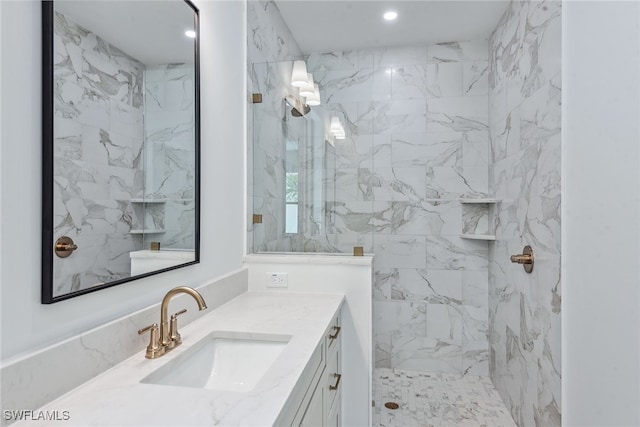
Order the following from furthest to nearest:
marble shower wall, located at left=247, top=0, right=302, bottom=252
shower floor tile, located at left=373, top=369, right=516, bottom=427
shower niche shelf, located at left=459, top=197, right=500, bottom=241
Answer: shower niche shelf, located at left=459, top=197, right=500, bottom=241
shower floor tile, located at left=373, top=369, right=516, bottom=427
marble shower wall, located at left=247, top=0, right=302, bottom=252

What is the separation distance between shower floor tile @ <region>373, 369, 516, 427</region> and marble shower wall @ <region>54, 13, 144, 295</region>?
75.6 inches

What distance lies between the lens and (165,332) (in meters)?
1.08

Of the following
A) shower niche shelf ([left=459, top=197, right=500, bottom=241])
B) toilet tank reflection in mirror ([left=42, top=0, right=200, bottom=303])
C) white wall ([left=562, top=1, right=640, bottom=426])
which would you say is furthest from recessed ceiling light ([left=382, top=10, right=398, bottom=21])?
toilet tank reflection in mirror ([left=42, top=0, right=200, bottom=303])

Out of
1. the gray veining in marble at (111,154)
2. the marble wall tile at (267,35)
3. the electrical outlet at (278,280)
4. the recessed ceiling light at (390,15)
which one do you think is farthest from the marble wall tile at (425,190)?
the gray veining in marble at (111,154)

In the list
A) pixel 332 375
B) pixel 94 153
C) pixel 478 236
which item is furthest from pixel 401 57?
pixel 94 153

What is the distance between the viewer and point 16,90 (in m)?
0.74

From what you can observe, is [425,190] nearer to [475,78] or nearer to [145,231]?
[475,78]

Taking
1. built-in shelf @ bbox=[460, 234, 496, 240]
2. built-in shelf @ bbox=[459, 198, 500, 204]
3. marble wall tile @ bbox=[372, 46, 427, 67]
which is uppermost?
marble wall tile @ bbox=[372, 46, 427, 67]

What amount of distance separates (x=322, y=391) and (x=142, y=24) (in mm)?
1403

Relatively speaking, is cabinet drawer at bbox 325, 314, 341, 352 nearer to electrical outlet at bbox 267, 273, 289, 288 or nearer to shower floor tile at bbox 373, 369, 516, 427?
electrical outlet at bbox 267, 273, 289, 288

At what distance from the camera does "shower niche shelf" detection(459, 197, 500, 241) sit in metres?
2.72

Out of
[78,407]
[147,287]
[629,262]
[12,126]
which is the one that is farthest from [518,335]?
[12,126]

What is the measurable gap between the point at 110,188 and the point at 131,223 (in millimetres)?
136

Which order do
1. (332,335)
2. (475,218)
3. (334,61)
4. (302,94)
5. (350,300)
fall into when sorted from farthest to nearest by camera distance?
(334,61) → (475,218) → (302,94) → (350,300) → (332,335)
